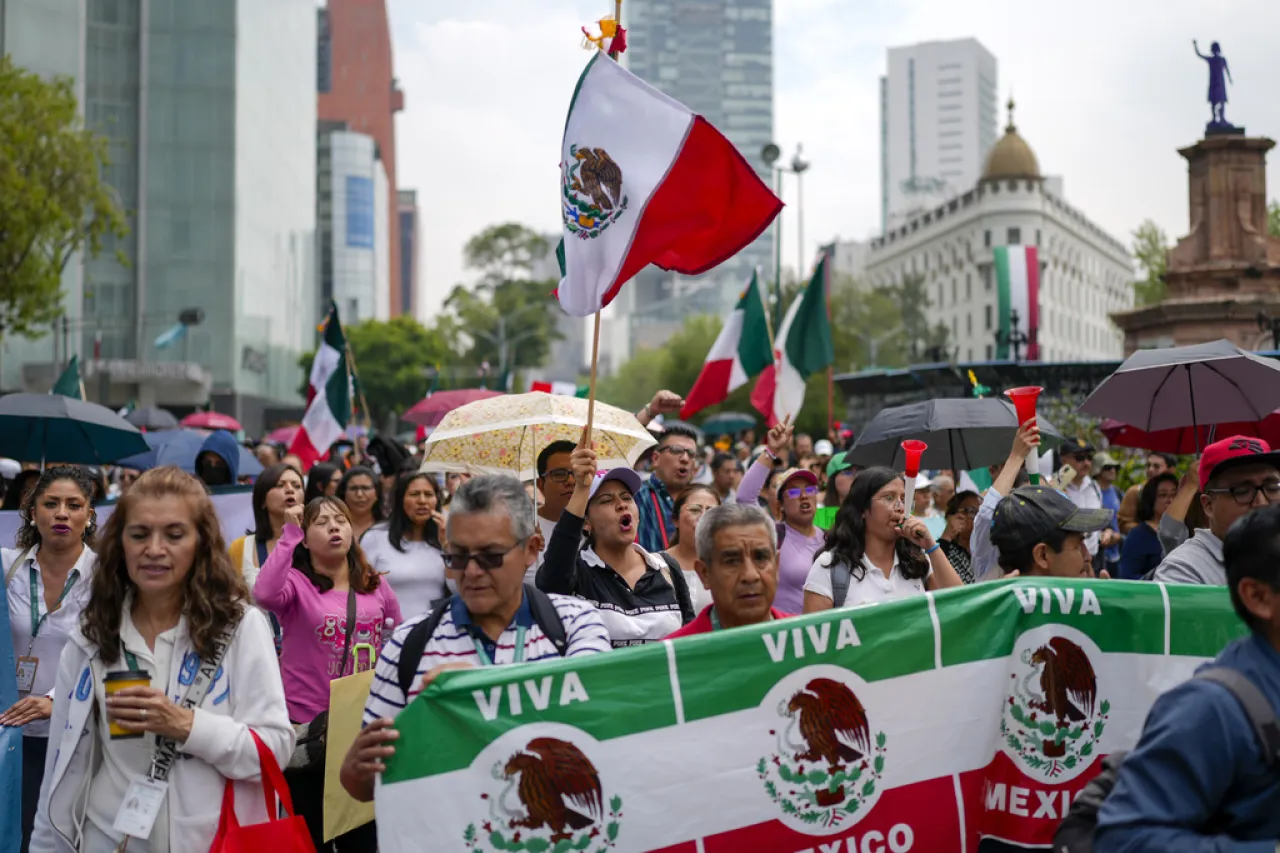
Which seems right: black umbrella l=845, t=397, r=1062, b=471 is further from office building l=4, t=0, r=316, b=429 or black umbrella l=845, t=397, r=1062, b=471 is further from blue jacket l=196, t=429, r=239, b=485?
office building l=4, t=0, r=316, b=429

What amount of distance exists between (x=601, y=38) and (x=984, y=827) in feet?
11.1

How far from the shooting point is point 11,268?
2567cm

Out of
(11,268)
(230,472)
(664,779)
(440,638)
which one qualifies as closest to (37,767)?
(440,638)

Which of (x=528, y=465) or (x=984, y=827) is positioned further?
(x=528, y=465)

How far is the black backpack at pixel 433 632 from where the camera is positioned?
144 inches

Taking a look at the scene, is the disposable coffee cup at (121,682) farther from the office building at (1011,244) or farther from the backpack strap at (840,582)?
the office building at (1011,244)

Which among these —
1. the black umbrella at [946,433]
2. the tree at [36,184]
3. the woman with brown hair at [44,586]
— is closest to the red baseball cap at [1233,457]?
the black umbrella at [946,433]

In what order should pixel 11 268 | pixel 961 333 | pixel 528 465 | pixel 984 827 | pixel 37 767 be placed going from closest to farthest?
pixel 984 827
pixel 37 767
pixel 528 465
pixel 11 268
pixel 961 333

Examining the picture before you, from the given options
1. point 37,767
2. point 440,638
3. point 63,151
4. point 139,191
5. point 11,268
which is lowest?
point 37,767

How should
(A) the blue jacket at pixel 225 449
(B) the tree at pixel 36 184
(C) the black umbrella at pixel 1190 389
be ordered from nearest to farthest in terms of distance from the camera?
(C) the black umbrella at pixel 1190 389 → (A) the blue jacket at pixel 225 449 → (B) the tree at pixel 36 184

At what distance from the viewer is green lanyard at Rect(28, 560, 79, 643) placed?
5.36 m

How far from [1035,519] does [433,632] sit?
6.84 feet

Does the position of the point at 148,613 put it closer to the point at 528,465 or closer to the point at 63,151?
the point at 528,465

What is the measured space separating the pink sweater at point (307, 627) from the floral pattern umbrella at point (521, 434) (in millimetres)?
1776
